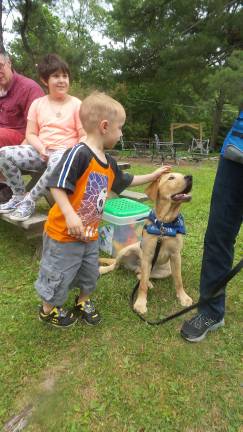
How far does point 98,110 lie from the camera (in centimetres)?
201

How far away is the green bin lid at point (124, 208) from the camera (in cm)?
342

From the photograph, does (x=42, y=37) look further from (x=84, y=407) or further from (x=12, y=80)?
(x=84, y=407)

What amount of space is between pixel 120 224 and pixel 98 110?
1.57 metres

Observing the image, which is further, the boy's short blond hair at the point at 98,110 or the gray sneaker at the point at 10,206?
the gray sneaker at the point at 10,206

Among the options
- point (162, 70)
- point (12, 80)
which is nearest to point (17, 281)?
point (12, 80)

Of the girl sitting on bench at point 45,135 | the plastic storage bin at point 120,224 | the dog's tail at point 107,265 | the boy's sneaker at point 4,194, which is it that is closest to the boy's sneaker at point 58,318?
the dog's tail at point 107,265

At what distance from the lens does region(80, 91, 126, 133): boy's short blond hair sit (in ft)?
6.57

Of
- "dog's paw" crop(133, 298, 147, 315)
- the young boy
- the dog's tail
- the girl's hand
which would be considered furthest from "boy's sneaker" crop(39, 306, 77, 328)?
the girl's hand

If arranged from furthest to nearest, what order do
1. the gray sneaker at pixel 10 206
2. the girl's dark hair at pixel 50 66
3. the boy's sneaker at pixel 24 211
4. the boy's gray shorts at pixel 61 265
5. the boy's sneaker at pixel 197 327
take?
1. the gray sneaker at pixel 10 206
2. the boy's sneaker at pixel 24 211
3. the girl's dark hair at pixel 50 66
4. the boy's sneaker at pixel 197 327
5. the boy's gray shorts at pixel 61 265

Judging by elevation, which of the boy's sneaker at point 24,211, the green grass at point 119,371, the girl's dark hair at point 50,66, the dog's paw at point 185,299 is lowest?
the green grass at point 119,371

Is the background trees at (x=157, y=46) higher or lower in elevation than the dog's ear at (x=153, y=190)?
higher

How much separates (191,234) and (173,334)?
2.02 meters

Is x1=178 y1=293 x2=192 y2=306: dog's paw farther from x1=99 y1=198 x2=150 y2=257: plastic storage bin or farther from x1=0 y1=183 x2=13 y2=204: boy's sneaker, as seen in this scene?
x1=0 y1=183 x2=13 y2=204: boy's sneaker

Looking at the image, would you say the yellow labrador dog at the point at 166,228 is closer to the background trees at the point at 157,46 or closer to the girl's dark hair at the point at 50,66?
the girl's dark hair at the point at 50,66
